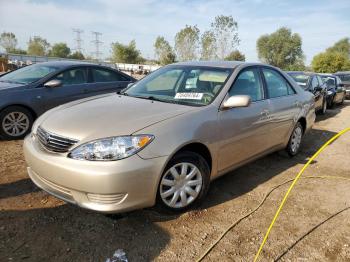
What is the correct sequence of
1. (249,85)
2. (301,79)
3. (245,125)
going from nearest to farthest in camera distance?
(245,125) < (249,85) < (301,79)

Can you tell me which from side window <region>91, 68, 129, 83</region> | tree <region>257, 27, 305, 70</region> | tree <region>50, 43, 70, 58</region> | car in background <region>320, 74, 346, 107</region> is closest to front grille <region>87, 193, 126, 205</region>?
side window <region>91, 68, 129, 83</region>

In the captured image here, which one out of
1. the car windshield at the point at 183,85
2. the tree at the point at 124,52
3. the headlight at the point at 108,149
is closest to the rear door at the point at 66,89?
the car windshield at the point at 183,85

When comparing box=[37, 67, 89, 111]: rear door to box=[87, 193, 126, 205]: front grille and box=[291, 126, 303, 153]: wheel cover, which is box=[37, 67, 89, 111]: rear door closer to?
box=[87, 193, 126, 205]: front grille

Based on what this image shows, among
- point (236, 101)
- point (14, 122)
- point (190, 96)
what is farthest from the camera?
point (14, 122)

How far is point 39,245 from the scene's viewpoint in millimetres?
2641

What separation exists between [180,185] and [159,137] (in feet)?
2.00

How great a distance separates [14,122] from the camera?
18.2ft

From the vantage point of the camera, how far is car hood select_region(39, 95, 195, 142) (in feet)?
9.09

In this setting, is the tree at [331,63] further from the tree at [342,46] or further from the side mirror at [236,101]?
the side mirror at [236,101]

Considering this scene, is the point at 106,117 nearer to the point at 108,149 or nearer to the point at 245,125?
the point at 108,149

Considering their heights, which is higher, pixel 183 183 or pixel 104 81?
pixel 104 81

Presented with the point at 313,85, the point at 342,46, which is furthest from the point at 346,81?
the point at 342,46

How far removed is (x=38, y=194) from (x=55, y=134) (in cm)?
101

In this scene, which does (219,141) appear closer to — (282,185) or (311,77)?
(282,185)
